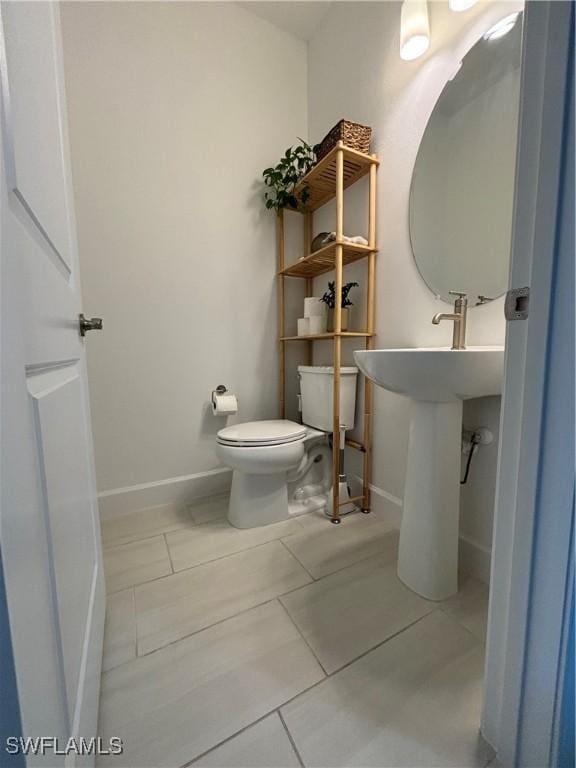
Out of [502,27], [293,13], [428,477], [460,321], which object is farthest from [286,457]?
[293,13]

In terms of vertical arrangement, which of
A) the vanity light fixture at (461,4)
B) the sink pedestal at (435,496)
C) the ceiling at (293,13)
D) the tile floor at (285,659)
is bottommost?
the tile floor at (285,659)

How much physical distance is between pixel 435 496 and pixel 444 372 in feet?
1.32

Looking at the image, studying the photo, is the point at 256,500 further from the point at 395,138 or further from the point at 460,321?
the point at 395,138

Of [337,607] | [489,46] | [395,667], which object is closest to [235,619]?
[337,607]

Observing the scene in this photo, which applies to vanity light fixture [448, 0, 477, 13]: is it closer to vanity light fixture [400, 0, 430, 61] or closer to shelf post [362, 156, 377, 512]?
vanity light fixture [400, 0, 430, 61]

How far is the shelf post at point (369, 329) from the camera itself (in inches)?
53.2

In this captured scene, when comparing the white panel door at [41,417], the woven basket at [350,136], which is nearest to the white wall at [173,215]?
the woven basket at [350,136]

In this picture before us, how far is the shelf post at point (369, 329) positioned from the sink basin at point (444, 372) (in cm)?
46

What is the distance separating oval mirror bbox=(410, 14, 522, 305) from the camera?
94 centimetres

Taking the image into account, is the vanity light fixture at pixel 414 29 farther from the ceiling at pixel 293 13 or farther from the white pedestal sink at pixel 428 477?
the white pedestal sink at pixel 428 477

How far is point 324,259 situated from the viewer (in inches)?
58.5

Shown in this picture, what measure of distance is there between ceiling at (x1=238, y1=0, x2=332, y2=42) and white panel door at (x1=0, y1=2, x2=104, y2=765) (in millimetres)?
1425

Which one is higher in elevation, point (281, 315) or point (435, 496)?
point (281, 315)
